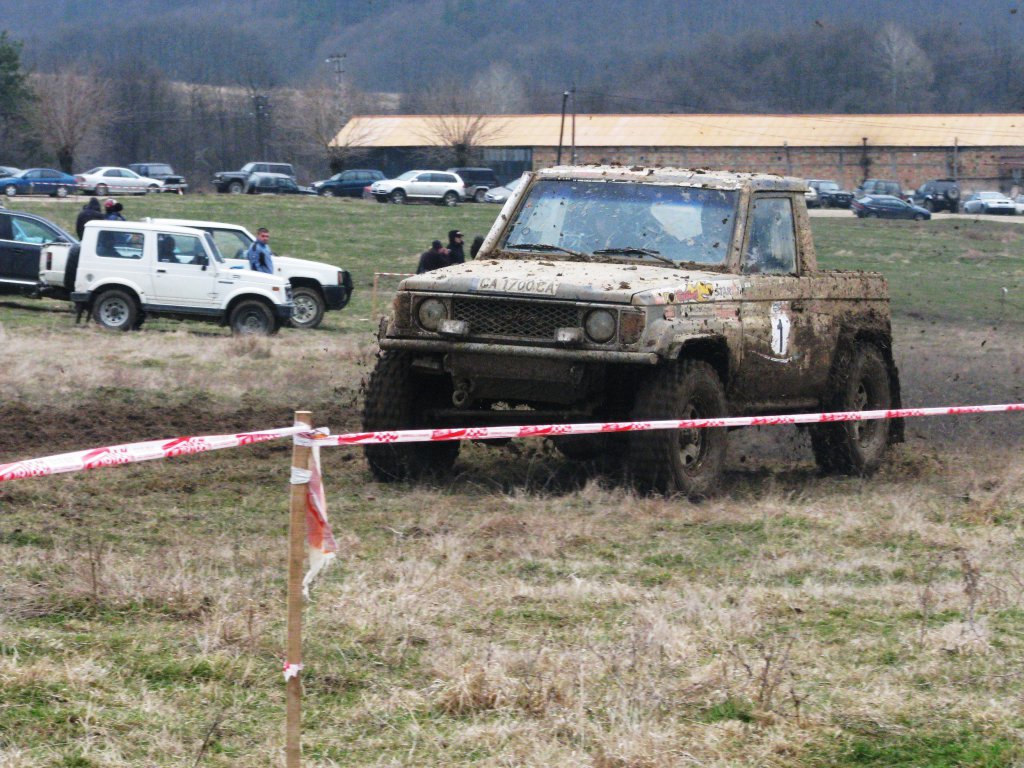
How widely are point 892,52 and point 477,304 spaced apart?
497 ft

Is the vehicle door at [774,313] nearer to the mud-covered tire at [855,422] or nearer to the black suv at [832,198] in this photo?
the mud-covered tire at [855,422]

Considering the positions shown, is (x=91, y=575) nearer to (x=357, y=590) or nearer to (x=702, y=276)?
(x=357, y=590)

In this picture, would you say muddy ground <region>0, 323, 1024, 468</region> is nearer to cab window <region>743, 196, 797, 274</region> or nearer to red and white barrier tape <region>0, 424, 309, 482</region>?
cab window <region>743, 196, 797, 274</region>

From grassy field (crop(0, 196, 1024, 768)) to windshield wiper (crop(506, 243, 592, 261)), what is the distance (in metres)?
1.53

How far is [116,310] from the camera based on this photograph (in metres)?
22.0

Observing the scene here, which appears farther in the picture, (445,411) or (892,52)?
(892,52)

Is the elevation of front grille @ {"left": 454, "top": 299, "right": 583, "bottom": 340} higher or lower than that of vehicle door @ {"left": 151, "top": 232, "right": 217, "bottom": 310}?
higher

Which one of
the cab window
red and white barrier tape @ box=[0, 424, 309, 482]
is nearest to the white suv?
the cab window

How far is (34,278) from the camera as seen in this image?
23.6 m

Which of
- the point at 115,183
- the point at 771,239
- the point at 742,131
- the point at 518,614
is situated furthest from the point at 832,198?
the point at 518,614

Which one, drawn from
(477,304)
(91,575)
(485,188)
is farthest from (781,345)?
(485,188)

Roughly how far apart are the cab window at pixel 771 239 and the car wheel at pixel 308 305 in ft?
47.3

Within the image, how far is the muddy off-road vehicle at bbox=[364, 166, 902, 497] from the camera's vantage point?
910 cm

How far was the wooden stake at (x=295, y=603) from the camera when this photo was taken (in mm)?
4168
